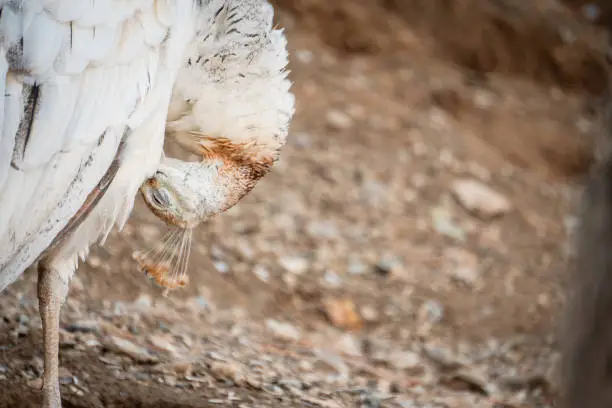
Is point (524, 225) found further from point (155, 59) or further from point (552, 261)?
point (155, 59)

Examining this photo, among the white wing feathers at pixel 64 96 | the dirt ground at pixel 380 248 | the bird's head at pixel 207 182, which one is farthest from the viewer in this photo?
the dirt ground at pixel 380 248

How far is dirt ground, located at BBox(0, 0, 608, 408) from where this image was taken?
3.68 meters

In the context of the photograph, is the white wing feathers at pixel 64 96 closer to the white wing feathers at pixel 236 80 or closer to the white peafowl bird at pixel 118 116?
the white peafowl bird at pixel 118 116

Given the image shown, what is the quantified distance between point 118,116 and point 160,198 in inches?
16.3

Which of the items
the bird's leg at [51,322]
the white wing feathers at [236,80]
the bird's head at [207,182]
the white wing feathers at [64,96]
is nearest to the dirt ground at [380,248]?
the bird's leg at [51,322]

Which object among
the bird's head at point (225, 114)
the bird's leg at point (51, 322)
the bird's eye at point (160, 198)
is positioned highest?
the bird's head at point (225, 114)

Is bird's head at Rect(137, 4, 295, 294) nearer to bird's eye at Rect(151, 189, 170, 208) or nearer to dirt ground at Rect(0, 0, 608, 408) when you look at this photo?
bird's eye at Rect(151, 189, 170, 208)

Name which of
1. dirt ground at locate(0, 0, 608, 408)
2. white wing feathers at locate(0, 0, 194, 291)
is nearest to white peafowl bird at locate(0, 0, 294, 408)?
white wing feathers at locate(0, 0, 194, 291)

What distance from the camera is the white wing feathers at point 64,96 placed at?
2.68 metres

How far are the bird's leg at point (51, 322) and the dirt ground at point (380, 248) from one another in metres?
0.20

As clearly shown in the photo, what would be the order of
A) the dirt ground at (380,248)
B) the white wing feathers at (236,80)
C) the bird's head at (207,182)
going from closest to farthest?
the white wing feathers at (236,80) < the bird's head at (207,182) < the dirt ground at (380,248)

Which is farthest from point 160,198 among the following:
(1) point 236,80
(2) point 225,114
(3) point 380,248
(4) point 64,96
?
(3) point 380,248

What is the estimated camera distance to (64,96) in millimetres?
2738

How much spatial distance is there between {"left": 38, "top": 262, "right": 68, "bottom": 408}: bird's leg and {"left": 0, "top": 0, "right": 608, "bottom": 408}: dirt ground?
7.8 inches
